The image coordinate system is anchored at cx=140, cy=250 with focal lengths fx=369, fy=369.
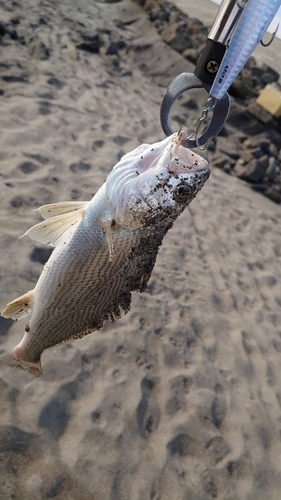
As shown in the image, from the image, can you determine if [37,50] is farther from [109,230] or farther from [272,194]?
[109,230]

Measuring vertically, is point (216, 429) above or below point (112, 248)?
below

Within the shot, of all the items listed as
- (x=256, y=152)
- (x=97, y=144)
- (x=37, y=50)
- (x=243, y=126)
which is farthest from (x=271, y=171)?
(x=37, y=50)

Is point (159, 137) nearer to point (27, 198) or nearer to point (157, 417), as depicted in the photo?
point (27, 198)

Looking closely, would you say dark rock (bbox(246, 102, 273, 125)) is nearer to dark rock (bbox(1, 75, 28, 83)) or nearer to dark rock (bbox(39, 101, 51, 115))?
dark rock (bbox(39, 101, 51, 115))

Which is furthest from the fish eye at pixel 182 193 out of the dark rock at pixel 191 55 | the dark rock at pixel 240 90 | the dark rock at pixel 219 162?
Result: the dark rock at pixel 191 55

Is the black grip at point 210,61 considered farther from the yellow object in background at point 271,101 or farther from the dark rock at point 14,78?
the yellow object in background at point 271,101

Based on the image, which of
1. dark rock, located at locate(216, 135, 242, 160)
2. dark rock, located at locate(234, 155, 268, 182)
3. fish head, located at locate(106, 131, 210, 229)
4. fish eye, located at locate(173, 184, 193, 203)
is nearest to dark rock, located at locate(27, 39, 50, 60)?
dark rock, located at locate(216, 135, 242, 160)

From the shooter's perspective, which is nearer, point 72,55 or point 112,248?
point 112,248

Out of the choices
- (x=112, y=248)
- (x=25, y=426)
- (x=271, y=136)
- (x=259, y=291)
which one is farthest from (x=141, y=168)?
(x=271, y=136)

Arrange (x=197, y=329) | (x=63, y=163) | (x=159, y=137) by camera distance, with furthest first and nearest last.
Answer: (x=159, y=137), (x=63, y=163), (x=197, y=329)
